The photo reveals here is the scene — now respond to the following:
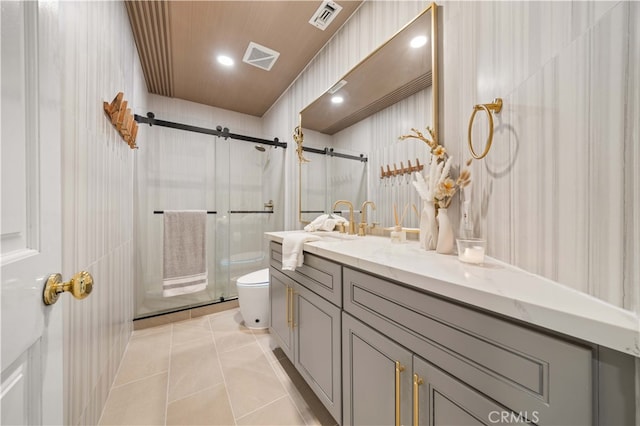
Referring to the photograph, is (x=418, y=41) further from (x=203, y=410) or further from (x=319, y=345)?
(x=203, y=410)

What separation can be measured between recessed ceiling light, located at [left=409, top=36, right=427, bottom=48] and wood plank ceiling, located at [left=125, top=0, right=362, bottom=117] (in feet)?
2.14

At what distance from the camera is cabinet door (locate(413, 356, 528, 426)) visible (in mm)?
485

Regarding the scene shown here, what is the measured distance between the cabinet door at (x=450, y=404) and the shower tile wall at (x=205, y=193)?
7.61 feet

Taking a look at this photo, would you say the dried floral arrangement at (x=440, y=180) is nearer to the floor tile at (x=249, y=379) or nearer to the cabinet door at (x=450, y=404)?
the cabinet door at (x=450, y=404)

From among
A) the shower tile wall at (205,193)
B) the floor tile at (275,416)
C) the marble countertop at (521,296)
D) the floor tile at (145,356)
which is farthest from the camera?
the shower tile wall at (205,193)

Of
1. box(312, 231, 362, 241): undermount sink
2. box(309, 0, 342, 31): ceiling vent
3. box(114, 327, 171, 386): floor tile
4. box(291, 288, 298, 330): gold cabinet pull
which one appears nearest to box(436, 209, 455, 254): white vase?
box(312, 231, 362, 241): undermount sink

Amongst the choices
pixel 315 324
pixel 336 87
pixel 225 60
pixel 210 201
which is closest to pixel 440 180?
pixel 315 324

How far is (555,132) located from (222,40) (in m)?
2.26

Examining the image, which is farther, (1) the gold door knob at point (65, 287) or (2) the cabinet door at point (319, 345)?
(2) the cabinet door at point (319, 345)

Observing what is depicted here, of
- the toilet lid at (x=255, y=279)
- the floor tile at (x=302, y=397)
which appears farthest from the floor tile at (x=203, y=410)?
the toilet lid at (x=255, y=279)

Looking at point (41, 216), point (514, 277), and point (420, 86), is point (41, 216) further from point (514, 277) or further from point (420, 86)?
point (420, 86)

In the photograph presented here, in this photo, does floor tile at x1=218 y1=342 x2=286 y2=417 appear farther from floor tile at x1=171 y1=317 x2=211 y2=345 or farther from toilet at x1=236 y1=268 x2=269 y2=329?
floor tile at x1=171 y1=317 x2=211 y2=345

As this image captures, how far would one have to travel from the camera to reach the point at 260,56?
203 centimetres

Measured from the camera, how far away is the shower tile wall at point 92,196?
0.81 m
